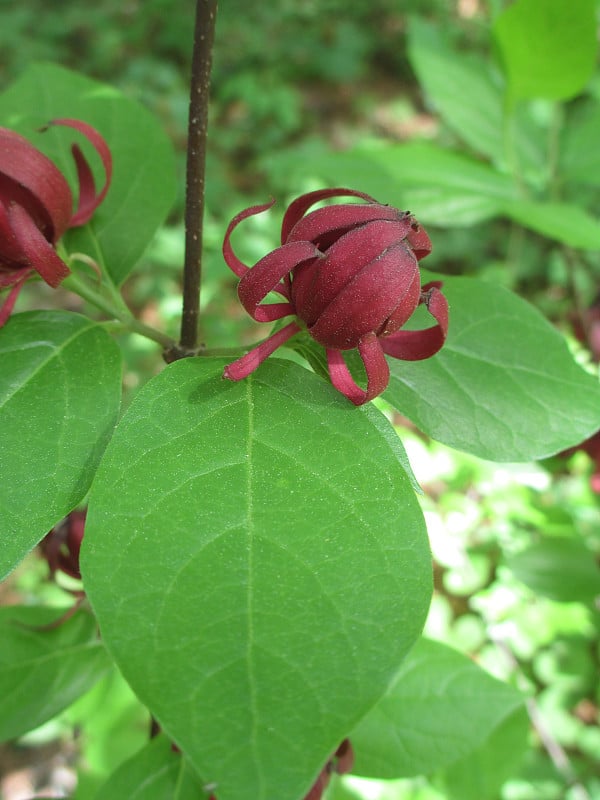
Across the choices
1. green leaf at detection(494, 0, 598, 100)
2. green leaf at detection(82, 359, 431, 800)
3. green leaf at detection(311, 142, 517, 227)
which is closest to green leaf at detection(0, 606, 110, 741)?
green leaf at detection(82, 359, 431, 800)

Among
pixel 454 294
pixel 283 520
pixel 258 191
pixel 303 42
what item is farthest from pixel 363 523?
pixel 303 42

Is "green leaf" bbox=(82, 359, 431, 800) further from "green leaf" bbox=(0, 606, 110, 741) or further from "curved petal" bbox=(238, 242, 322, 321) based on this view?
"green leaf" bbox=(0, 606, 110, 741)

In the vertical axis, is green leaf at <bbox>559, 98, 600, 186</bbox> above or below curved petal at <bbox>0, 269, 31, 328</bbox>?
below

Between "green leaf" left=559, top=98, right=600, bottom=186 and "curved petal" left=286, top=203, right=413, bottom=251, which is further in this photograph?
"green leaf" left=559, top=98, right=600, bottom=186

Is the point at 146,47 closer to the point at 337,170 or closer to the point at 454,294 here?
the point at 337,170

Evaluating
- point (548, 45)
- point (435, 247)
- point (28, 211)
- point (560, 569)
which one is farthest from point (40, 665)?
point (435, 247)

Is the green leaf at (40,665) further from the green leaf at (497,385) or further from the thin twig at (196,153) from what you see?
the green leaf at (497,385)

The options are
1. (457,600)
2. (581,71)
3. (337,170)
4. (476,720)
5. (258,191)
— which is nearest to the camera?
(476,720)
